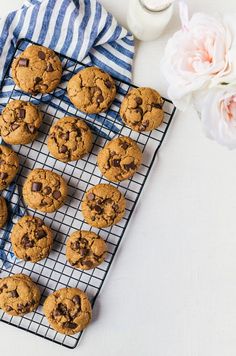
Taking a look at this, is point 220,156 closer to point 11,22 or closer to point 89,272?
point 89,272

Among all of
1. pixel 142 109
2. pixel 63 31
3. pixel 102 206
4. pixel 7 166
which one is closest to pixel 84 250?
pixel 102 206

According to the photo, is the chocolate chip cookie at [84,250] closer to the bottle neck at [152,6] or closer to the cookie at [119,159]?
the cookie at [119,159]

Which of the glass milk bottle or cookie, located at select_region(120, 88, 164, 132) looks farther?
cookie, located at select_region(120, 88, 164, 132)

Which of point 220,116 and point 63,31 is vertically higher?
point 63,31

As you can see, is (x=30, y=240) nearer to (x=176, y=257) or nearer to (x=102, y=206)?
(x=102, y=206)

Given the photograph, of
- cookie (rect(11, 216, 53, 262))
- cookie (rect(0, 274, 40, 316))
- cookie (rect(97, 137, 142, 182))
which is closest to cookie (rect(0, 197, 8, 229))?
cookie (rect(11, 216, 53, 262))

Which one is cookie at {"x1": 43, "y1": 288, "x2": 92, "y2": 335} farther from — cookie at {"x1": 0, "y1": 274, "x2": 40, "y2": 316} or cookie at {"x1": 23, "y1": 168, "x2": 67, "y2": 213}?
cookie at {"x1": 23, "y1": 168, "x2": 67, "y2": 213}
